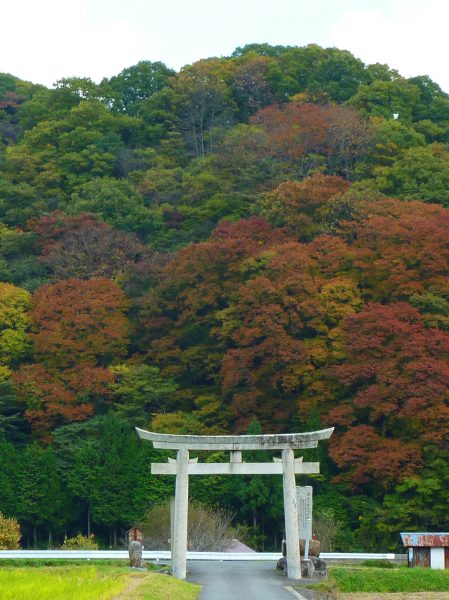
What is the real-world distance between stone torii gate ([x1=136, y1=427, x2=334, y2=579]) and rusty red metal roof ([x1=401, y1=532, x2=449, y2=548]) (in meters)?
5.68

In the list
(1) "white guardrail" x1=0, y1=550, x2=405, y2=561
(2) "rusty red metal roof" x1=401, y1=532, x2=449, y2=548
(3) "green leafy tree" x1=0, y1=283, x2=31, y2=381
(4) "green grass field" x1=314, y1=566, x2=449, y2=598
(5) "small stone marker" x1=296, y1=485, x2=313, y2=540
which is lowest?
(4) "green grass field" x1=314, y1=566, x2=449, y2=598

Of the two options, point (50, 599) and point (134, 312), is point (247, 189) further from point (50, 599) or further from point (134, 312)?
point (50, 599)

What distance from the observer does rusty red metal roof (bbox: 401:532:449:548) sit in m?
30.6

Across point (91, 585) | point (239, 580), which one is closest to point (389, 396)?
point (239, 580)

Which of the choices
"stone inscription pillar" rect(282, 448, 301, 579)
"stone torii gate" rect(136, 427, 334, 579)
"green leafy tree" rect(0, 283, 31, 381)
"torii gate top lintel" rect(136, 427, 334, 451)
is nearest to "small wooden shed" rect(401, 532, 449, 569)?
"stone torii gate" rect(136, 427, 334, 579)

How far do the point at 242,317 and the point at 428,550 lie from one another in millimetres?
13472

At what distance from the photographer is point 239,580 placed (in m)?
24.3

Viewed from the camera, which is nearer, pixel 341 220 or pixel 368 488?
pixel 368 488

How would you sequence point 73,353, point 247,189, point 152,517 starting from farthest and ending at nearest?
point 247,189 → point 73,353 → point 152,517

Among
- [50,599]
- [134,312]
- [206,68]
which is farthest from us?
[206,68]

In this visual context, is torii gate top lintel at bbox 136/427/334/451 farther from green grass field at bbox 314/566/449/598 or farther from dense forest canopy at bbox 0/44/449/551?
dense forest canopy at bbox 0/44/449/551

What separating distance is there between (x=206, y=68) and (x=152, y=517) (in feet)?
121

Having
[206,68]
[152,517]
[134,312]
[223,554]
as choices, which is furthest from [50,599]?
[206,68]

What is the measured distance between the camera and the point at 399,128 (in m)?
54.9
